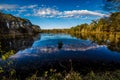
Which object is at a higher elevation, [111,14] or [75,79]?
[111,14]

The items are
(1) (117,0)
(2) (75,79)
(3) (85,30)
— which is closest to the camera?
(2) (75,79)

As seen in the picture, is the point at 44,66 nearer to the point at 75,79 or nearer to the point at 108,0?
the point at 108,0

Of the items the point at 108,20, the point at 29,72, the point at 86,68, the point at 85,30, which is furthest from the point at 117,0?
the point at 85,30

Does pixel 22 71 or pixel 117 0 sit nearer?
pixel 117 0

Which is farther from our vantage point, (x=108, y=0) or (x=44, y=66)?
(x=44, y=66)

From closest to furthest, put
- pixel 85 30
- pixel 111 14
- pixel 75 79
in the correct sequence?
pixel 75 79, pixel 111 14, pixel 85 30

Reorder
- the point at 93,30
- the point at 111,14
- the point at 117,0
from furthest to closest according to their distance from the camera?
the point at 93,30 → the point at 111,14 → the point at 117,0

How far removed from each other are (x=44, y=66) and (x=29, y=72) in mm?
3667

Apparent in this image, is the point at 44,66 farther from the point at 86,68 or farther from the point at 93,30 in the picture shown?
the point at 93,30

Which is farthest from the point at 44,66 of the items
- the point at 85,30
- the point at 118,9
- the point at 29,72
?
the point at 85,30

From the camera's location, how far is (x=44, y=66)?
86.0 ft

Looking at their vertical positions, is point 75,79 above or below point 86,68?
above

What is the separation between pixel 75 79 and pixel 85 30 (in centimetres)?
18308

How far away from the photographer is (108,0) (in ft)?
71.6
